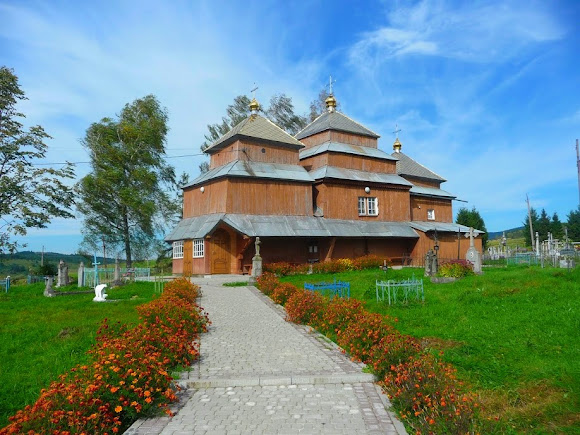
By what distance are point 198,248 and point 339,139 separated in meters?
12.9

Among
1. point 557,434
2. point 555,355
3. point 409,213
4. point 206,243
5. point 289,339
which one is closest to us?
point 557,434

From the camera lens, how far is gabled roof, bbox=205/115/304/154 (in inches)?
1013

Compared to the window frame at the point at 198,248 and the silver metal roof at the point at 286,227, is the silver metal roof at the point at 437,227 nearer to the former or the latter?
the silver metal roof at the point at 286,227

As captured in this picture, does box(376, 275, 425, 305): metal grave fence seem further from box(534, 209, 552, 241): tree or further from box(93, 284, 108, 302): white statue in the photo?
Result: box(534, 209, 552, 241): tree

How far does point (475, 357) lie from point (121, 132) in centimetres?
3206

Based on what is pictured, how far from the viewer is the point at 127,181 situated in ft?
110

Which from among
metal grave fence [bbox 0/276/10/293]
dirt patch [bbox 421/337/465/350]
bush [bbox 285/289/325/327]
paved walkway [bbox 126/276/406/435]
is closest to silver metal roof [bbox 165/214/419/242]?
metal grave fence [bbox 0/276/10/293]

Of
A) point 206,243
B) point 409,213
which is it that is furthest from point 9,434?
point 409,213

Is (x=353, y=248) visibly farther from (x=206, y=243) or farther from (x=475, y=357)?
(x=475, y=357)

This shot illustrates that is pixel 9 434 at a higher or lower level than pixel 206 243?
lower

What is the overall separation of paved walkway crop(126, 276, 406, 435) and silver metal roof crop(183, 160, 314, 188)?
1547 centimetres

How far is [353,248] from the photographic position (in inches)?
1104

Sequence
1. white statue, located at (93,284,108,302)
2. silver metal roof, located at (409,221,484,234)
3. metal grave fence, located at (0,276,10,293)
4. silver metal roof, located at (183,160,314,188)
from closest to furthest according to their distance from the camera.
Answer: white statue, located at (93,284,108,302) → metal grave fence, located at (0,276,10,293) → silver metal roof, located at (183,160,314,188) → silver metal roof, located at (409,221,484,234)

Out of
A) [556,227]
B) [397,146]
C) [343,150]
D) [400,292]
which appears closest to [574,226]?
[556,227]
